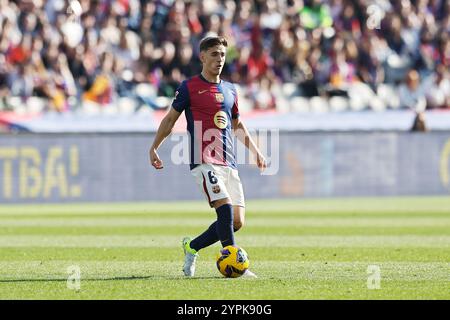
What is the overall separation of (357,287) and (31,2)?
58.4 ft

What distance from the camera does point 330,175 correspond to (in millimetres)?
26359

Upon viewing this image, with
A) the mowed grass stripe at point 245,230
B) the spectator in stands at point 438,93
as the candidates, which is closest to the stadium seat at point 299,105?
the spectator in stands at point 438,93

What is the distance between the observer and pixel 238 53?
27812 mm

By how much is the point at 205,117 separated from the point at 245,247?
3920mm

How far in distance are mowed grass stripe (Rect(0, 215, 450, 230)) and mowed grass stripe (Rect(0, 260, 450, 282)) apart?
5.82 metres

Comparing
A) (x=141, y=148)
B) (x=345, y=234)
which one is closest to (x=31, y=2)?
(x=141, y=148)

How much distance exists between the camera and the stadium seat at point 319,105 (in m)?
27.5

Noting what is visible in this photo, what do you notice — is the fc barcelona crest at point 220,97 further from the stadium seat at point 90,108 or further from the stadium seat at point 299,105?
the stadium seat at point 299,105

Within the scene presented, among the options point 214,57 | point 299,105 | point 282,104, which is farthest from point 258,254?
point 299,105

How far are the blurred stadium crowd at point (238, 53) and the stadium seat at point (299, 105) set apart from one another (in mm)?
27

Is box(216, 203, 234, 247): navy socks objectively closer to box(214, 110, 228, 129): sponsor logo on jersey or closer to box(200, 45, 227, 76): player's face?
box(214, 110, 228, 129): sponsor logo on jersey

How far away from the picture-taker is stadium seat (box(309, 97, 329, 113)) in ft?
90.2

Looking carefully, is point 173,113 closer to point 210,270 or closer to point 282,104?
point 210,270

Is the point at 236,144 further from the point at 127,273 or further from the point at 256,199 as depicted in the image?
the point at 127,273
